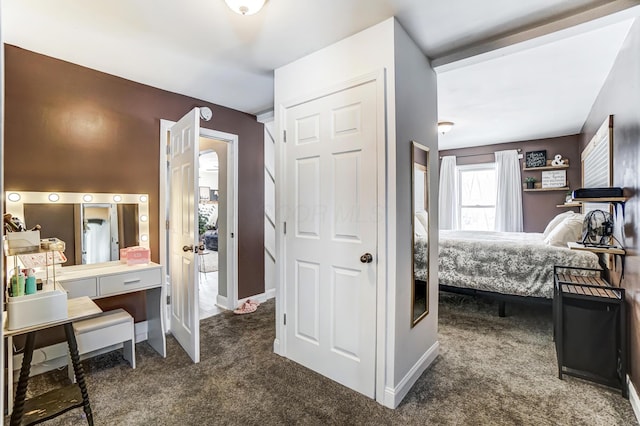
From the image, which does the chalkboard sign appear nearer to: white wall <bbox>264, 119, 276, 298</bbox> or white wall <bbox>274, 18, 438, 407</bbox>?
white wall <bbox>274, 18, 438, 407</bbox>

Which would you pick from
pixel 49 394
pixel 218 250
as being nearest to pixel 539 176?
pixel 218 250

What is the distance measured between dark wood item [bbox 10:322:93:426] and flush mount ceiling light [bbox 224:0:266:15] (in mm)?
1960

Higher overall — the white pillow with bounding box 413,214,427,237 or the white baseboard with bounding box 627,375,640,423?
the white pillow with bounding box 413,214,427,237

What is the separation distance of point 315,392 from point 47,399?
Answer: 4.96 feet

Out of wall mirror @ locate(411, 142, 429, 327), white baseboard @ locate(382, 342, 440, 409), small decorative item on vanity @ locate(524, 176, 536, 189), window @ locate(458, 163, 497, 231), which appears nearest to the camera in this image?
white baseboard @ locate(382, 342, 440, 409)

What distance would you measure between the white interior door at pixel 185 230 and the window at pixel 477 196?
18.0 ft

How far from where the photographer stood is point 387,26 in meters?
2.02

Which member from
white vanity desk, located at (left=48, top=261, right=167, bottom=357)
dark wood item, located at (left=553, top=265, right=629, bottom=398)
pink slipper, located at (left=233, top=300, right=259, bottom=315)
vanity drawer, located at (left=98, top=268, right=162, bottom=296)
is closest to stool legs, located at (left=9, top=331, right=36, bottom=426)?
white vanity desk, located at (left=48, top=261, right=167, bottom=357)

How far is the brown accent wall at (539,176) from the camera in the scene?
538 cm

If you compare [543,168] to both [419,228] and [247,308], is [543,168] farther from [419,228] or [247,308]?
[247,308]

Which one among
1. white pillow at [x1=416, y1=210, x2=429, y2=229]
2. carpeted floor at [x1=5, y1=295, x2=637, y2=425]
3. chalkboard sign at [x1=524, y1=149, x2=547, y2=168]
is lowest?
carpeted floor at [x1=5, y1=295, x2=637, y2=425]

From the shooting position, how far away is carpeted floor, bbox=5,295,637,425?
6.25ft

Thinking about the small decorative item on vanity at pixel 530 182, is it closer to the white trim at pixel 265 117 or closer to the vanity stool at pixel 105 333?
the white trim at pixel 265 117

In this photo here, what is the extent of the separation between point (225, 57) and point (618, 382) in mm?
3667
